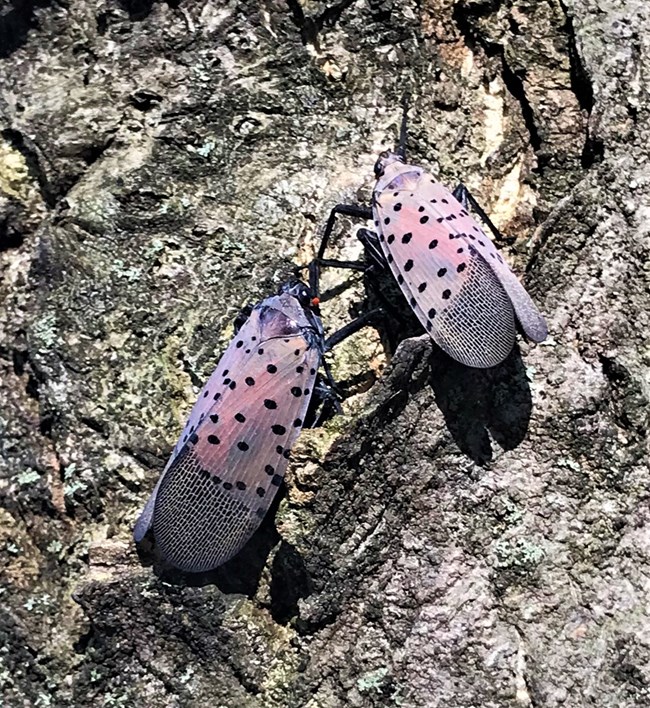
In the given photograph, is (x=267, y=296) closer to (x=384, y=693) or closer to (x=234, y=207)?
(x=234, y=207)

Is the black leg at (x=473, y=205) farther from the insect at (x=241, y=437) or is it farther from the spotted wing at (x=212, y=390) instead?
the spotted wing at (x=212, y=390)

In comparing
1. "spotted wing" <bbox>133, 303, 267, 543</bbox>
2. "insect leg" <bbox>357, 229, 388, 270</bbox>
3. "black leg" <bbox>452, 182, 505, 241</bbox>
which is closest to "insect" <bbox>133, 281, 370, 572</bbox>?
"spotted wing" <bbox>133, 303, 267, 543</bbox>

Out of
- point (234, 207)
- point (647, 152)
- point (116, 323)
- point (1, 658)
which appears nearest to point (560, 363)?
point (647, 152)

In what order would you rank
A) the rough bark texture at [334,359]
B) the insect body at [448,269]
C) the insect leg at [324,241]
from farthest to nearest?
the insect leg at [324,241], the insect body at [448,269], the rough bark texture at [334,359]

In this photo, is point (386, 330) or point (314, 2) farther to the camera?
point (314, 2)

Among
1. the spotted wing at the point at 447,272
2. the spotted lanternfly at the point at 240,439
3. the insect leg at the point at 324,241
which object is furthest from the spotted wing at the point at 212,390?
the spotted wing at the point at 447,272

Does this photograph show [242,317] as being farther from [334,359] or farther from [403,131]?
[403,131]

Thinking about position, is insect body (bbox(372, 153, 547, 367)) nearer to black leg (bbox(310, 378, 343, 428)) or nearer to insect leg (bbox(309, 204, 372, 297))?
insect leg (bbox(309, 204, 372, 297))
